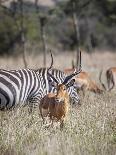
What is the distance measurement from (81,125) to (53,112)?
1414mm

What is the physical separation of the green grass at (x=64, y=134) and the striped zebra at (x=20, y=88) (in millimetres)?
740

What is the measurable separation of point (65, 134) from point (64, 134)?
0.06 m

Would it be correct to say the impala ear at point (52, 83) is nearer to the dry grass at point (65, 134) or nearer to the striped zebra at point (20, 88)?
the striped zebra at point (20, 88)

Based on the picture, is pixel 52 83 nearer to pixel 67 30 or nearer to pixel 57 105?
pixel 57 105

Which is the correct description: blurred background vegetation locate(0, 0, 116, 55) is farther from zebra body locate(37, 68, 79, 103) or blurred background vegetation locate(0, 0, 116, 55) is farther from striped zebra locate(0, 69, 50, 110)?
striped zebra locate(0, 69, 50, 110)

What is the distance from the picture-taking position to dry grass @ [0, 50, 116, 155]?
8.73 metres

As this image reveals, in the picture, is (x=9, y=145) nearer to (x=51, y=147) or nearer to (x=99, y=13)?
(x=51, y=147)

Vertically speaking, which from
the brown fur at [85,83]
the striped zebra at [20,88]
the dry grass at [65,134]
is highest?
the brown fur at [85,83]

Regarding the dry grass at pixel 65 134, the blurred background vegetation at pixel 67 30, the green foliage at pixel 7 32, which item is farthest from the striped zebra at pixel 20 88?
the green foliage at pixel 7 32

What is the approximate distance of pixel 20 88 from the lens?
12344 millimetres

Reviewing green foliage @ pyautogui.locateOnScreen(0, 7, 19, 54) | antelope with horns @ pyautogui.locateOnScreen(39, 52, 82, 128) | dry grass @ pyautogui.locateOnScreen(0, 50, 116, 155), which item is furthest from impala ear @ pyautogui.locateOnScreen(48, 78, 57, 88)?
green foliage @ pyautogui.locateOnScreen(0, 7, 19, 54)

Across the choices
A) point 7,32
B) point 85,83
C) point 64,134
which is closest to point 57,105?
point 64,134

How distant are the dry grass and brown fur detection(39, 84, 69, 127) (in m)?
0.18

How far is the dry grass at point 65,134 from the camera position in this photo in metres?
8.73
